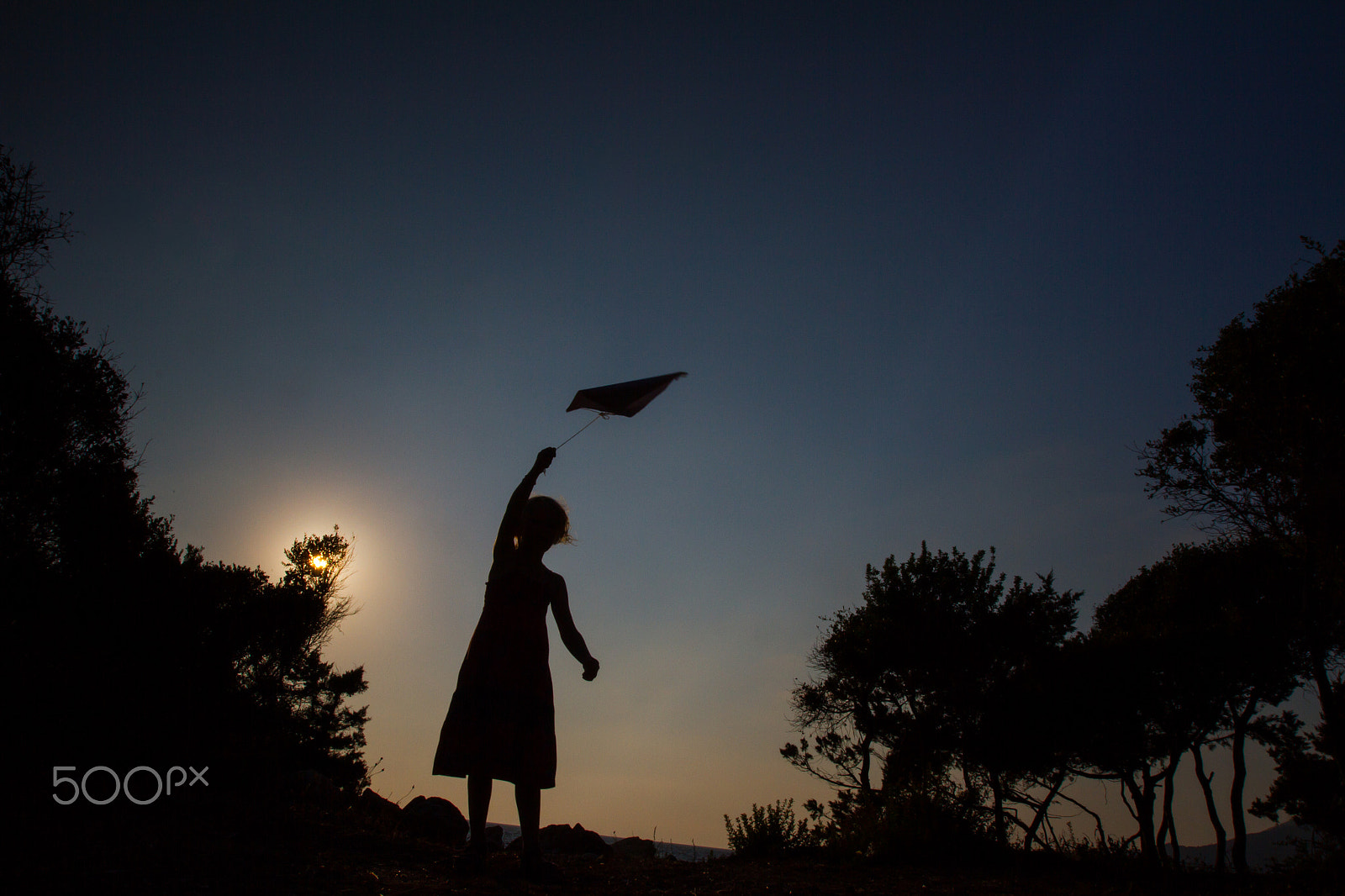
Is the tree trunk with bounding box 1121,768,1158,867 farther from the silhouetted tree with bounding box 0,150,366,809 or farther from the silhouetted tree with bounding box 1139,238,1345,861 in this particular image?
the silhouetted tree with bounding box 0,150,366,809

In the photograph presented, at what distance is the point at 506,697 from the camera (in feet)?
14.3

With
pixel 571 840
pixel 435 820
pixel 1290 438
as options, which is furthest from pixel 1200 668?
pixel 435 820

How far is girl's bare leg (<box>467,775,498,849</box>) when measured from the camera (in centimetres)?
416

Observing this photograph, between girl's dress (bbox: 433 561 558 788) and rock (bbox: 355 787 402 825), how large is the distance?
329 cm

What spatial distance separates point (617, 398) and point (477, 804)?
10.7ft

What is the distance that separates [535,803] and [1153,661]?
19.7m

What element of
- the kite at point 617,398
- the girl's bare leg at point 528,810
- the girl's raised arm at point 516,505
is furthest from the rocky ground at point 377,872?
the kite at point 617,398

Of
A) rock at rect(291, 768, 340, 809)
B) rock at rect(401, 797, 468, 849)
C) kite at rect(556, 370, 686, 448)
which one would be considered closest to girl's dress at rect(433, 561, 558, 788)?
kite at rect(556, 370, 686, 448)

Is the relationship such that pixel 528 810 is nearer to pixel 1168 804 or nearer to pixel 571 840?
pixel 571 840

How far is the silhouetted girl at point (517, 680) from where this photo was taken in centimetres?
420

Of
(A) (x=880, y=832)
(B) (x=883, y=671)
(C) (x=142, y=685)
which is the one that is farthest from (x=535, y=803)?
(B) (x=883, y=671)

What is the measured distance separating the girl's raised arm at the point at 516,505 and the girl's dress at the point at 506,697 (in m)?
0.12

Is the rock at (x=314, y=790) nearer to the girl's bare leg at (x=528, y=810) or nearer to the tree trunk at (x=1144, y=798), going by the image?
the girl's bare leg at (x=528, y=810)

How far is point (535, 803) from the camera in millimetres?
Answer: 4336
